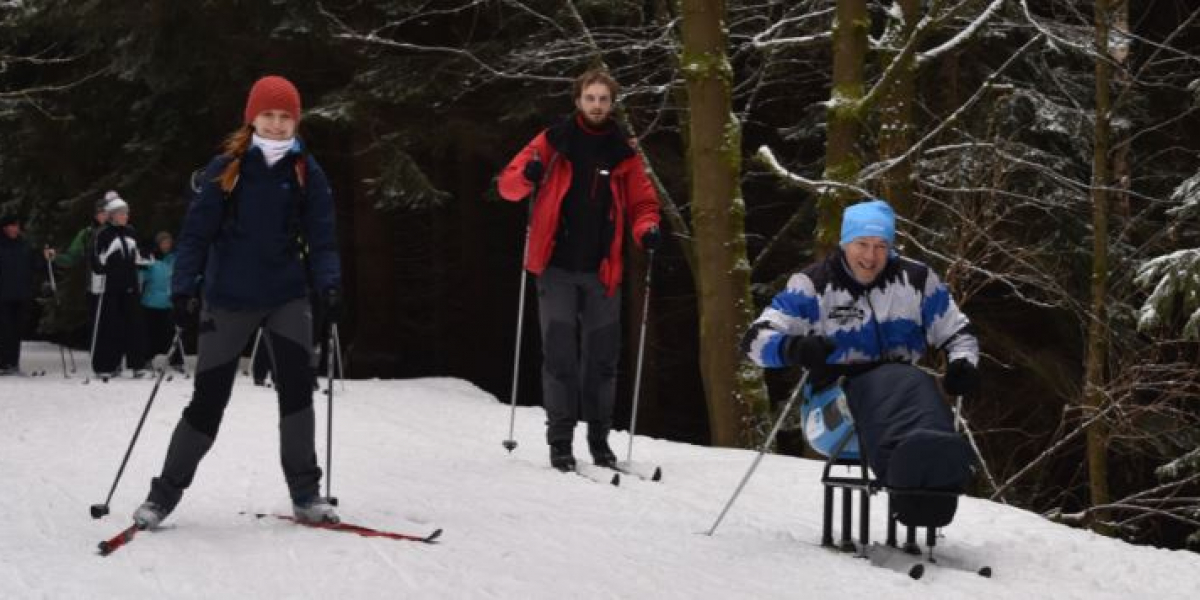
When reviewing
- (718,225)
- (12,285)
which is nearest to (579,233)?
(718,225)

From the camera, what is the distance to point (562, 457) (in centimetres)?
838

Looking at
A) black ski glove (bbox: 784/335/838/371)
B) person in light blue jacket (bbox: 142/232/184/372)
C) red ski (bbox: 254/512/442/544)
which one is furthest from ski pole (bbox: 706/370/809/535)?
person in light blue jacket (bbox: 142/232/184/372)

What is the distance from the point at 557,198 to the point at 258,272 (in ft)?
7.90

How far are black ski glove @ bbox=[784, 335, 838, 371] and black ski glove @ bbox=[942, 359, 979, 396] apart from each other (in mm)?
452

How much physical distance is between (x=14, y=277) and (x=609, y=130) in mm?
11222

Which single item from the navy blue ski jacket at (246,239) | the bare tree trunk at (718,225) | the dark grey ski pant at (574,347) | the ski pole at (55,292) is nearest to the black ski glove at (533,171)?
the dark grey ski pant at (574,347)

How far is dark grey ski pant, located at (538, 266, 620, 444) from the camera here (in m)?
8.30

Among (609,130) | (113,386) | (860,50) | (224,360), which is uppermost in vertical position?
(860,50)

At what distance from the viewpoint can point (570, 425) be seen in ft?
27.6

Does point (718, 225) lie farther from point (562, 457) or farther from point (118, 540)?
point (118, 540)

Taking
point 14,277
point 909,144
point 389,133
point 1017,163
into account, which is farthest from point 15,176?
point 1017,163

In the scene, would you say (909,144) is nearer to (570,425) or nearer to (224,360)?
(570,425)

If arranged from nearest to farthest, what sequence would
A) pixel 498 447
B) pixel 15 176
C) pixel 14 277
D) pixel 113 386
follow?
pixel 498 447 → pixel 113 386 → pixel 14 277 → pixel 15 176

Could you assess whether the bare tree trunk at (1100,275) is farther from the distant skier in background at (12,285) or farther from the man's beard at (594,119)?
the distant skier in background at (12,285)
